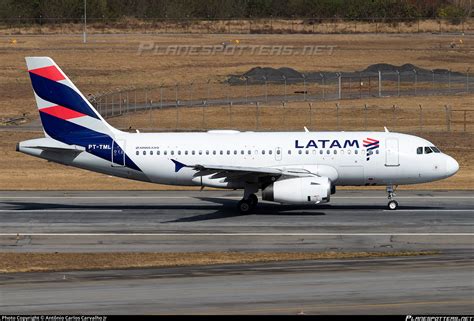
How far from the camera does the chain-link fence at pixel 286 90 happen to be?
103 metres

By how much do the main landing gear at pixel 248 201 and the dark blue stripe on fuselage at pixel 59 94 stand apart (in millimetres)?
8862

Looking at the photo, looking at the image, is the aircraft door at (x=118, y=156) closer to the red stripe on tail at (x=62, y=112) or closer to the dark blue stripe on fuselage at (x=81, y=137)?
the dark blue stripe on fuselage at (x=81, y=137)

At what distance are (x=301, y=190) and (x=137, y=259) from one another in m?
12.1

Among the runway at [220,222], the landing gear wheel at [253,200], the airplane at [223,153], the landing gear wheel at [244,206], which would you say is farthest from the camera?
the landing gear wheel at [253,200]

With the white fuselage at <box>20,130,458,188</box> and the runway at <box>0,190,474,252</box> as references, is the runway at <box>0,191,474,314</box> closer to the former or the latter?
the runway at <box>0,190,474,252</box>

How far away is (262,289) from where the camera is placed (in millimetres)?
32688

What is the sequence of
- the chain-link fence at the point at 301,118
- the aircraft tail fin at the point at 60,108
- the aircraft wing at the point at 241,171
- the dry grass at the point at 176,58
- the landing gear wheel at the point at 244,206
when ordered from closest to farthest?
the aircraft wing at the point at 241,171 → the landing gear wheel at the point at 244,206 → the aircraft tail fin at the point at 60,108 → the chain-link fence at the point at 301,118 → the dry grass at the point at 176,58

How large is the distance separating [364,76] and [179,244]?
265 ft

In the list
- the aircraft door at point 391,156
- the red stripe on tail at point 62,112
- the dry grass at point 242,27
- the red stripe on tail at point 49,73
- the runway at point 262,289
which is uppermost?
the dry grass at point 242,27

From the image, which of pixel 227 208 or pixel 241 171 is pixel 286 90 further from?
pixel 241 171

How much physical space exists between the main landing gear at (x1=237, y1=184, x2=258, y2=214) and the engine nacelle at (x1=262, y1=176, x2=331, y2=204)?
2.20 m

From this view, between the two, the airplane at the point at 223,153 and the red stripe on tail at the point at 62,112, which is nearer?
the airplane at the point at 223,153

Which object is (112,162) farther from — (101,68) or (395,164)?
(101,68)

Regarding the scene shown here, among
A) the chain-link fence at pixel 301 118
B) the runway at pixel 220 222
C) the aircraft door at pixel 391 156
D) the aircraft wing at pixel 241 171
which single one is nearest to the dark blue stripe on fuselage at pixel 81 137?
the runway at pixel 220 222
